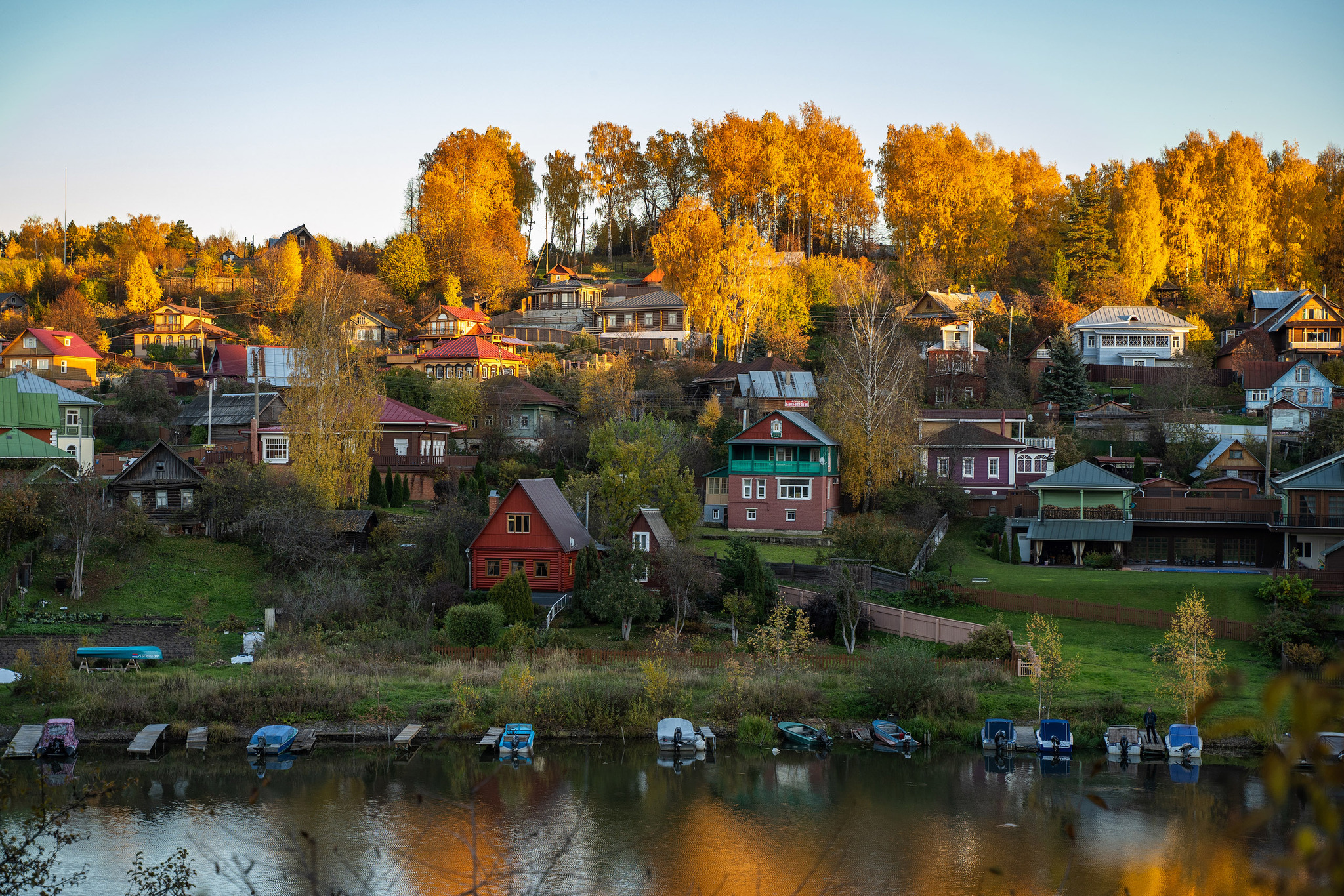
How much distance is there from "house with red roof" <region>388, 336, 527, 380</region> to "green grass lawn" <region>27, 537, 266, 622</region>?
29.2 meters

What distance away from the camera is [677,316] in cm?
8356

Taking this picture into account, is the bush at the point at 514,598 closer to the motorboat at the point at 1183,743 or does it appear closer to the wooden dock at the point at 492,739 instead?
the wooden dock at the point at 492,739

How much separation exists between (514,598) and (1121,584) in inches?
931

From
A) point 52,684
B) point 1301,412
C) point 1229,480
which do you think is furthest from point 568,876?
point 1301,412

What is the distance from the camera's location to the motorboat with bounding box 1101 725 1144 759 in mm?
30266

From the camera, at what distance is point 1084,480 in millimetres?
49906

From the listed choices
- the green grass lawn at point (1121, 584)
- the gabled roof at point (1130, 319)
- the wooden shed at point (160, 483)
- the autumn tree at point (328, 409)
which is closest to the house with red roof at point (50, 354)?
the wooden shed at point (160, 483)

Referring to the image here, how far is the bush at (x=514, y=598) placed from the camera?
131 ft

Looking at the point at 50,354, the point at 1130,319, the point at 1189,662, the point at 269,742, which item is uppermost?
the point at 1130,319

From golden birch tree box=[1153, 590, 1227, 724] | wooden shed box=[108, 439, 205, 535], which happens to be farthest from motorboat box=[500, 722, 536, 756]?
wooden shed box=[108, 439, 205, 535]

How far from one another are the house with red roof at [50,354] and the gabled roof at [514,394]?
29535mm

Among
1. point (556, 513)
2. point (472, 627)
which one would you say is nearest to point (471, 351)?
point (556, 513)

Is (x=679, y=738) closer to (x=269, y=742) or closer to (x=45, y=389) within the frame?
(x=269, y=742)

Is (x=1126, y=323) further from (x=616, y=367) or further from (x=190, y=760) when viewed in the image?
(x=190, y=760)
